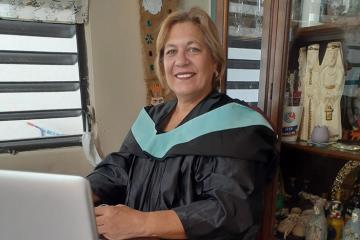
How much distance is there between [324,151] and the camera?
107 centimetres

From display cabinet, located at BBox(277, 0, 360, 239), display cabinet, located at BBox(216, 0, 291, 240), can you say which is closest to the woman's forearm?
display cabinet, located at BBox(216, 0, 291, 240)

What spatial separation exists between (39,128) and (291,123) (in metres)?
1.42

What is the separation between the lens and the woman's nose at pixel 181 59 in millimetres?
1085

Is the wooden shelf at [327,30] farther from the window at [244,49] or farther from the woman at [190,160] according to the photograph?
the woman at [190,160]

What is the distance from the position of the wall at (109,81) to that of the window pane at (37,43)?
0.12 m

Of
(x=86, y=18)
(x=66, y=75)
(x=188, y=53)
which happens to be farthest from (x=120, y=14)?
(x=188, y=53)

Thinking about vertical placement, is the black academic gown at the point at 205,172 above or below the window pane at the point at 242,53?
below

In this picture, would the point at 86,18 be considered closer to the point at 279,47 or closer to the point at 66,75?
the point at 66,75

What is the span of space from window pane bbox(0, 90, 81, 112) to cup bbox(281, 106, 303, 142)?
1.23 m

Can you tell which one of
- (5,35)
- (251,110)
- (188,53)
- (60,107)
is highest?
(5,35)

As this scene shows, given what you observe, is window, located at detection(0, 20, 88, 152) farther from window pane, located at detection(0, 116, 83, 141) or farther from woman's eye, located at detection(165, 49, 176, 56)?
woman's eye, located at detection(165, 49, 176, 56)

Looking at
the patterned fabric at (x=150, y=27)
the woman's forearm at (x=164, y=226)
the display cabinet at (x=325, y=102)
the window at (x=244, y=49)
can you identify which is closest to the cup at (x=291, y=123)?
the display cabinet at (x=325, y=102)

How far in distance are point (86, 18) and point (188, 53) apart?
34.2 inches

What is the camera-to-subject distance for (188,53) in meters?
1.09
